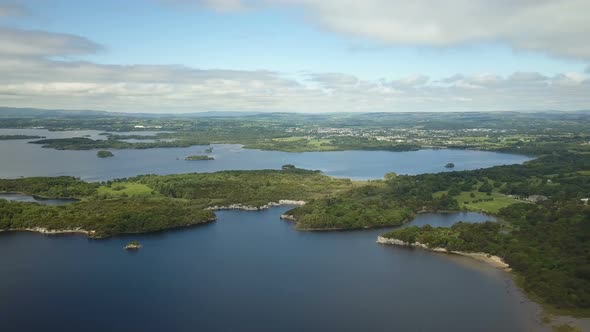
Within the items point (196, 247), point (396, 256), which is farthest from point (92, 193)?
point (396, 256)

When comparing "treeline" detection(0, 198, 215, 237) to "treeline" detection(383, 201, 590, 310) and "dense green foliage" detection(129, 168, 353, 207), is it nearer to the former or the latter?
"dense green foliage" detection(129, 168, 353, 207)

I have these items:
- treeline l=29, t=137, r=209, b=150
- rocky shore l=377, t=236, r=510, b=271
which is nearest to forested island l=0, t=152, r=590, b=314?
rocky shore l=377, t=236, r=510, b=271

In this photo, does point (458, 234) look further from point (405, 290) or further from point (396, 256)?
point (405, 290)

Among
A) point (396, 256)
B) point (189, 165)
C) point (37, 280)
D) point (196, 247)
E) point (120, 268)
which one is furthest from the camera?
point (189, 165)

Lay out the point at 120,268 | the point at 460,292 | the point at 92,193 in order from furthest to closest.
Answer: the point at 92,193 < the point at 120,268 < the point at 460,292

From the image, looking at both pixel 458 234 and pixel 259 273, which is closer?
pixel 259 273
